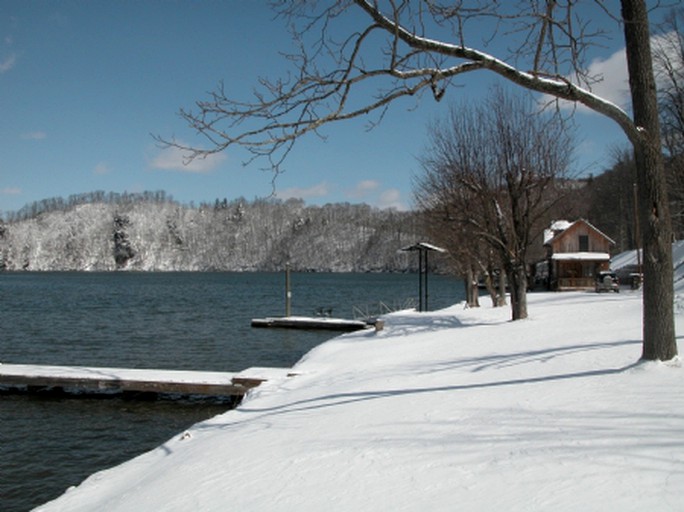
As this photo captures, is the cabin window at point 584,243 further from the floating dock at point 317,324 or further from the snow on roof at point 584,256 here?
the floating dock at point 317,324

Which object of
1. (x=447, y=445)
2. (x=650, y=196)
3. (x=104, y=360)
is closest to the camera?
(x=447, y=445)

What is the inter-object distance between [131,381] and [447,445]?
490 inches

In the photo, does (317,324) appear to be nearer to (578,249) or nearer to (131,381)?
(131,381)

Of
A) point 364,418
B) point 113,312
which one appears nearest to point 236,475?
point 364,418

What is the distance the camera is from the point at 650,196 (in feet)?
25.1

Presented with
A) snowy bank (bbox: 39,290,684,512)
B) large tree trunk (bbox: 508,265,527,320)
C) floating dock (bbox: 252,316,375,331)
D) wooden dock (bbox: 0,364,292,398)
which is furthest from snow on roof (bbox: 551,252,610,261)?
snowy bank (bbox: 39,290,684,512)

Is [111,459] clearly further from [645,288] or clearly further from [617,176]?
[617,176]

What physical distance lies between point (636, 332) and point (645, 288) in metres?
5.36

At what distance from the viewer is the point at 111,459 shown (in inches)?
440

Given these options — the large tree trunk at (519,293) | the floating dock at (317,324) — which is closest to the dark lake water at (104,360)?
the floating dock at (317,324)

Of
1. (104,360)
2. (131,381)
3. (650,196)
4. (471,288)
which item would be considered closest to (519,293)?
(650,196)

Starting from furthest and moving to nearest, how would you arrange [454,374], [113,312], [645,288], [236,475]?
[113,312]
[454,374]
[645,288]
[236,475]

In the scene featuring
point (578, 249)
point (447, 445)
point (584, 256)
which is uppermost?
point (578, 249)

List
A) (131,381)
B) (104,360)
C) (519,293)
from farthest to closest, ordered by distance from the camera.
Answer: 1. (104,360)
2. (519,293)
3. (131,381)
